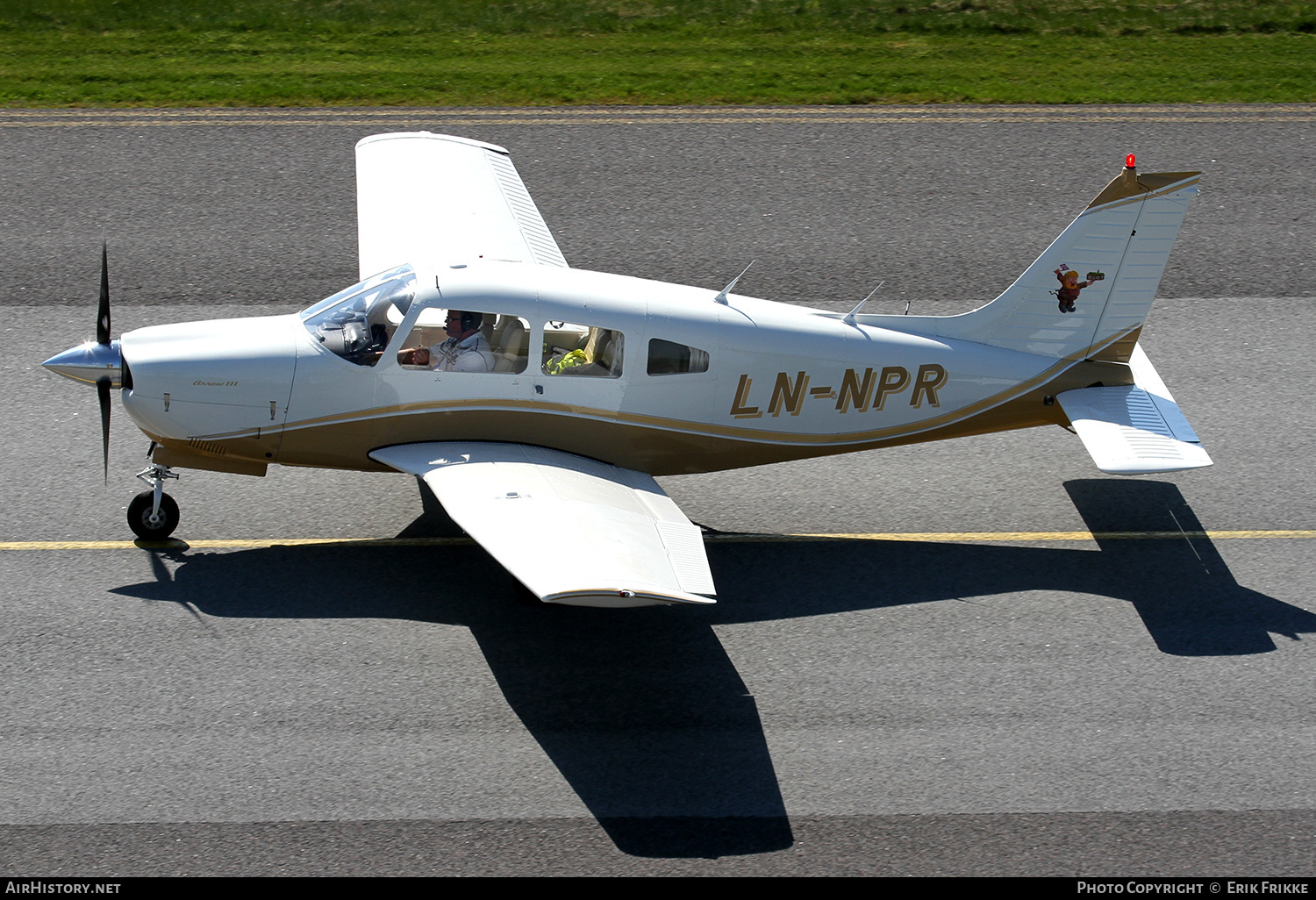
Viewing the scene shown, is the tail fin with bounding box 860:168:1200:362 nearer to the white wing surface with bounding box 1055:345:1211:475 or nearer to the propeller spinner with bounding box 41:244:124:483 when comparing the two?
the white wing surface with bounding box 1055:345:1211:475

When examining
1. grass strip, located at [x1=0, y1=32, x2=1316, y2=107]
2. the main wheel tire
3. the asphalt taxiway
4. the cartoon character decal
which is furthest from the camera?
grass strip, located at [x1=0, y1=32, x2=1316, y2=107]

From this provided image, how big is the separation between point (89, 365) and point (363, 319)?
220 cm

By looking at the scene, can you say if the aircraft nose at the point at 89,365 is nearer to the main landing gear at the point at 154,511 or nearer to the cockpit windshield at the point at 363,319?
the main landing gear at the point at 154,511

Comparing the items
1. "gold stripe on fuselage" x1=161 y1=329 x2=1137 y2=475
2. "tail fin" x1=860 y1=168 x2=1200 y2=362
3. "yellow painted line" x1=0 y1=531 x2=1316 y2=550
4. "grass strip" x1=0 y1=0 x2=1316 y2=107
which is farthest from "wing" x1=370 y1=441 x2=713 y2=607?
"grass strip" x1=0 y1=0 x2=1316 y2=107

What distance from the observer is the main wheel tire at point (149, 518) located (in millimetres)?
10562

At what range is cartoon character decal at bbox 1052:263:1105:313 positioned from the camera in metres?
10.9

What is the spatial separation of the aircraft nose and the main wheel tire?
106 centimetres

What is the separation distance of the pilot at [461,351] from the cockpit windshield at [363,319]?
0.32 metres

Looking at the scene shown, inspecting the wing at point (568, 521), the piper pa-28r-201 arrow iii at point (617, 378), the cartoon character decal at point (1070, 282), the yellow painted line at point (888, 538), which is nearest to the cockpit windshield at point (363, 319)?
the piper pa-28r-201 arrow iii at point (617, 378)

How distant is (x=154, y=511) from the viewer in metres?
10.6

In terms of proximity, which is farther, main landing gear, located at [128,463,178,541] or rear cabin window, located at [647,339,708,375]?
main landing gear, located at [128,463,178,541]

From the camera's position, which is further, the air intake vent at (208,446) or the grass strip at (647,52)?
the grass strip at (647,52)

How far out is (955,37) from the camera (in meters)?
22.0

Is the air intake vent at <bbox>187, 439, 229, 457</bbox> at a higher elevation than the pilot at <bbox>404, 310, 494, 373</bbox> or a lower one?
lower
